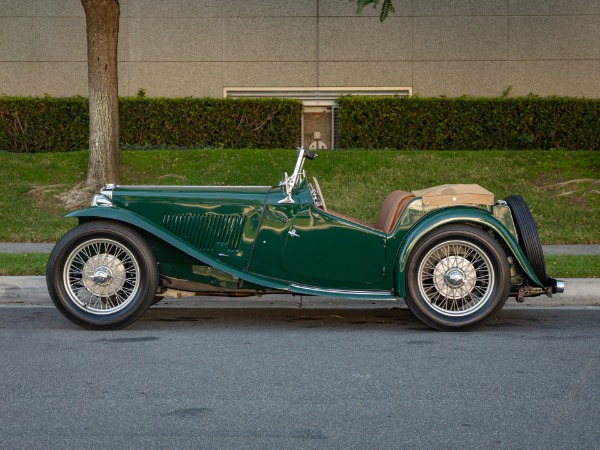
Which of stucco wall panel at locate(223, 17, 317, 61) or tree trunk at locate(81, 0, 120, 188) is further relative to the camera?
stucco wall panel at locate(223, 17, 317, 61)

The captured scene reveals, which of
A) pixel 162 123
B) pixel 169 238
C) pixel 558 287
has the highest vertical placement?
pixel 162 123

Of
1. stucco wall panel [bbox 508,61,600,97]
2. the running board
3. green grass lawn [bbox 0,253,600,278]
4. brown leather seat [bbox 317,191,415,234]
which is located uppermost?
stucco wall panel [bbox 508,61,600,97]

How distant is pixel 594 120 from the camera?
59.6 feet

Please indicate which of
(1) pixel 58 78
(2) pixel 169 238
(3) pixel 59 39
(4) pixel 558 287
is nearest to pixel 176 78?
(1) pixel 58 78

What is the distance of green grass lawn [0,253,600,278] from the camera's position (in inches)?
380

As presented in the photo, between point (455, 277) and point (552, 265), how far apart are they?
3423 millimetres

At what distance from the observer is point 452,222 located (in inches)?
292

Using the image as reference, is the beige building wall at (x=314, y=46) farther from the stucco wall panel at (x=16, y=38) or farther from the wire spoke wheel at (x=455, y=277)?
the wire spoke wheel at (x=455, y=277)

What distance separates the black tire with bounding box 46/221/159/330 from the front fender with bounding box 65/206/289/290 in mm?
81

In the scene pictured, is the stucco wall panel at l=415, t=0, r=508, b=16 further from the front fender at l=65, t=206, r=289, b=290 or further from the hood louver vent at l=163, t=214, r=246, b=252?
the front fender at l=65, t=206, r=289, b=290

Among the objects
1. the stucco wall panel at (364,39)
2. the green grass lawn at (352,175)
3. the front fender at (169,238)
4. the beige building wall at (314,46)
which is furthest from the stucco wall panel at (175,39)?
the front fender at (169,238)

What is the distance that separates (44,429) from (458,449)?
202cm

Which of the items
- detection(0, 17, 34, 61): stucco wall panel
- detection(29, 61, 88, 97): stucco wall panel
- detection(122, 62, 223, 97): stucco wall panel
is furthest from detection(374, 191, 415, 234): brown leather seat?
detection(0, 17, 34, 61): stucco wall panel

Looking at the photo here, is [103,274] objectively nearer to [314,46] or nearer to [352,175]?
[352,175]
